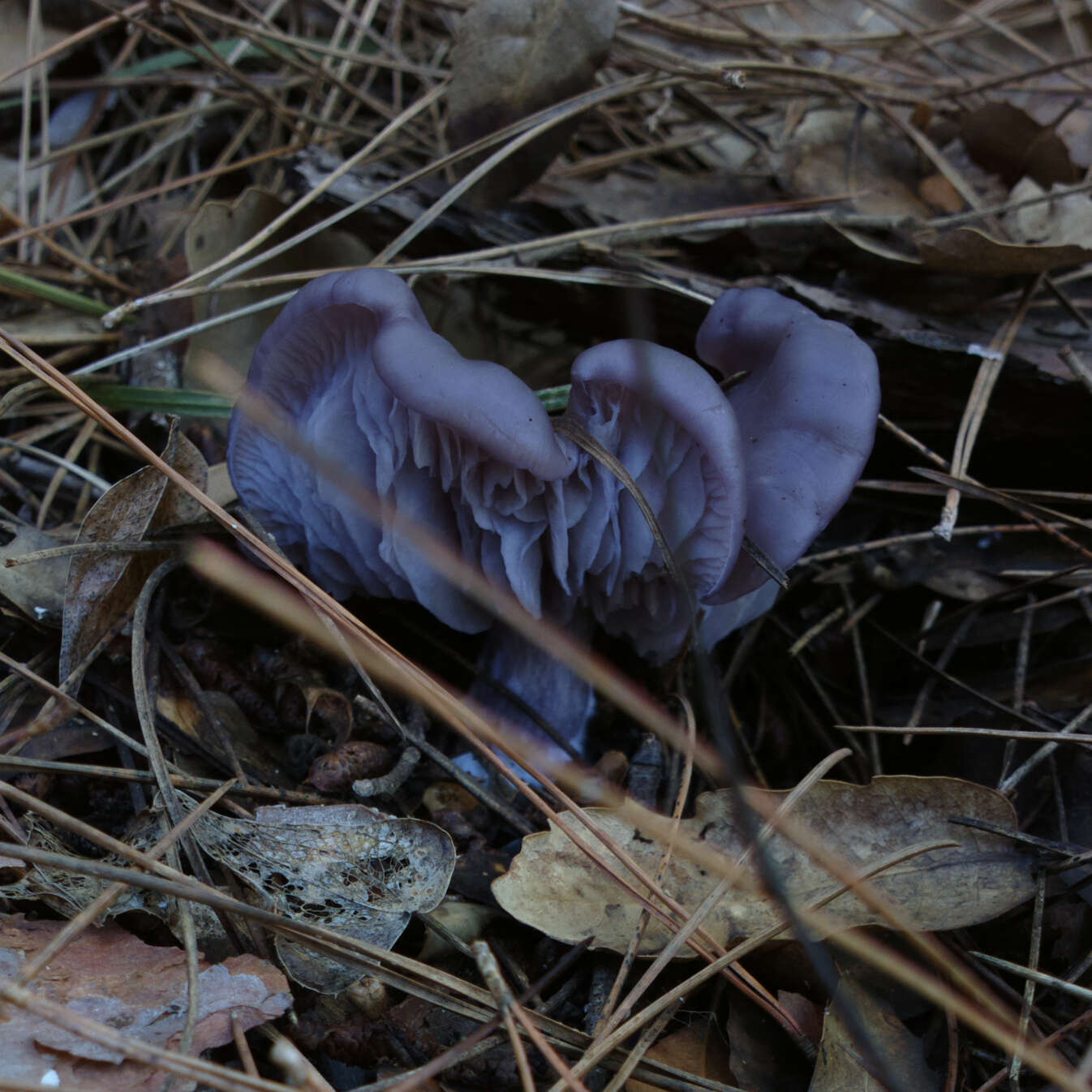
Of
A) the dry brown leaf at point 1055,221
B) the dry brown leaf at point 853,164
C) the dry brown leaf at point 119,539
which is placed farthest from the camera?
the dry brown leaf at point 853,164

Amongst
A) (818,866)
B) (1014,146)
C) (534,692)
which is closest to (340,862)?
(534,692)

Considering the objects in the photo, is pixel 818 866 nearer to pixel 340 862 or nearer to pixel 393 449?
pixel 340 862

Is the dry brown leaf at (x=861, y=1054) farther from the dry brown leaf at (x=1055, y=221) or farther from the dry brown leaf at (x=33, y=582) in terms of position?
the dry brown leaf at (x=1055, y=221)

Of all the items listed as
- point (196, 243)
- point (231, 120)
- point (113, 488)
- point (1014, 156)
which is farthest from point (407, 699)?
point (1014, 156)

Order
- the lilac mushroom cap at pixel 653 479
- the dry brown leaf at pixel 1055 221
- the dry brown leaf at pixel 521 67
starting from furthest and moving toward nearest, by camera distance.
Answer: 1. the dry brown leaf at pixel 1055 221
2. the dry brown leaf at pixel 521 67
3. the lilac mushroom cap at pixel 653 479

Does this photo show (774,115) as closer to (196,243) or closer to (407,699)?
(196,243)

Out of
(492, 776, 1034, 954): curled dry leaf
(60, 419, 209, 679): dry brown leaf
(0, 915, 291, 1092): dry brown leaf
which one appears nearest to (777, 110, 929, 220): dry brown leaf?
(492, 776, 1034, 954): curled dry leaf

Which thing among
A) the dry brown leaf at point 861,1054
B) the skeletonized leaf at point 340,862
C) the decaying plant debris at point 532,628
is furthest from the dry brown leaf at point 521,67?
the dry brown leaf at point 861,1054
